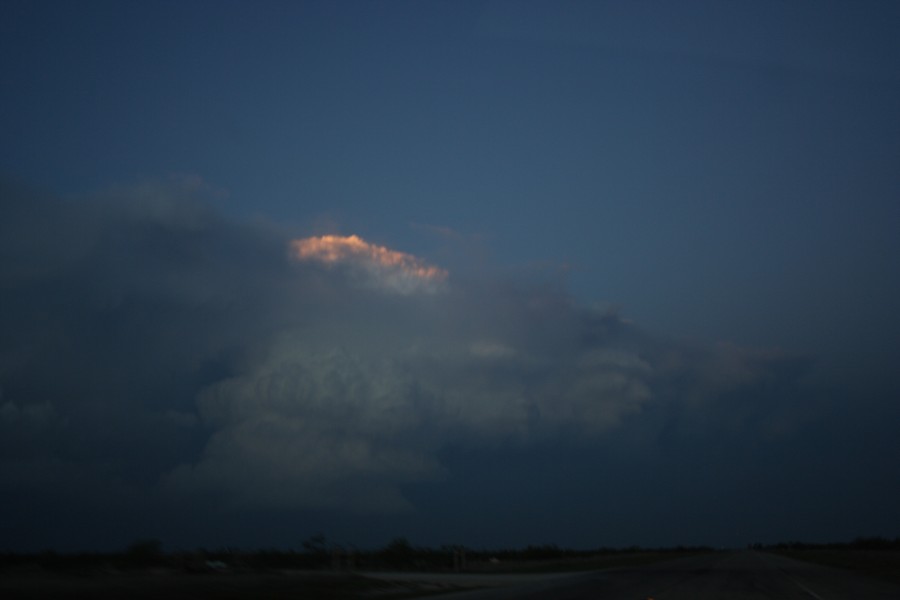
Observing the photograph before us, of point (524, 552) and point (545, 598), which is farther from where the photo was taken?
point (524, 552)

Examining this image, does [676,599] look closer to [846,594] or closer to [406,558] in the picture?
[846,594]

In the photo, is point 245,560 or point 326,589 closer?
point 326,589

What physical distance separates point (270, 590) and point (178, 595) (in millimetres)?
5308

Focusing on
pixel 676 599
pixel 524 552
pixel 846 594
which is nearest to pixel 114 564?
pixel 676 599

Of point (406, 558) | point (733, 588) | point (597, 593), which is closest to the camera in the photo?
point (597, 593)

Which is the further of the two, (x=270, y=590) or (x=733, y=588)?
(x=733, y=588)

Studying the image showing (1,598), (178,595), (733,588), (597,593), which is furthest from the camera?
(733,588)

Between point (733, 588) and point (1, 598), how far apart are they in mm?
25083

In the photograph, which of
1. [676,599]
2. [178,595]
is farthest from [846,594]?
[178,595]

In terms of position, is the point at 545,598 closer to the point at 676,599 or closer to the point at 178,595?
the point at 676,599

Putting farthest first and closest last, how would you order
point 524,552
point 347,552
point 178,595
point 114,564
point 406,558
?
point 524,552 → point 406,558 → point 347,552 → point 114,564 → point 178,595

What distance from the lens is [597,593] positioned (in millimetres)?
28125

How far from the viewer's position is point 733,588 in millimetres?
31375

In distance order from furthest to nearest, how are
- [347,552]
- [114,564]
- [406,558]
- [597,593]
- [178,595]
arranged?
1. [406,558]
2. [347,552]
3. [114,564]
4. [597,593]
5. [178,595]
